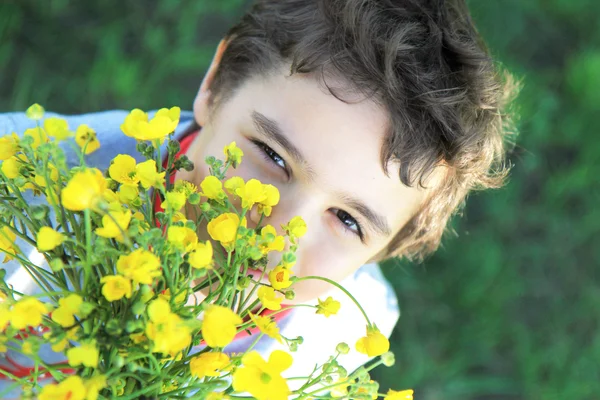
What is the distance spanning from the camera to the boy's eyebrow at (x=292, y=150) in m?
0.71

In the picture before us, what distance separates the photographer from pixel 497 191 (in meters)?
1.45

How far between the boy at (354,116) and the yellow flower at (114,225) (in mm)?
271

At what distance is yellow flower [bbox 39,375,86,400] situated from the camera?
390 mm

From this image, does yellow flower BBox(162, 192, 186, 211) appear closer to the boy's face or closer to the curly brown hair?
the boy's face

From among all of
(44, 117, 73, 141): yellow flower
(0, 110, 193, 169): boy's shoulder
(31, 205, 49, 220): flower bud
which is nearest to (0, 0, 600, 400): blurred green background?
(0, 110, 193, 169): boy's shoulder

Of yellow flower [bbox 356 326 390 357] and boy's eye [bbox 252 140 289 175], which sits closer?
yellow flower [bbox 356 326 390 357]

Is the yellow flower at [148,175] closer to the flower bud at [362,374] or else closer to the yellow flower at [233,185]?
the yellow flower at [233,185]

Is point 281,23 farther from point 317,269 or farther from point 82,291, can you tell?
point 82,291

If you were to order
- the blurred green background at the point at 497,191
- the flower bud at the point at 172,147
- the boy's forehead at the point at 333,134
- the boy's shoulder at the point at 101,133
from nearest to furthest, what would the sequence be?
the flower bud at the point at 172,147 → the boy's forehead at the point at 333,134 → the boy's shoulder at the point at 101,133 → the blurred green background at the point at 497,191

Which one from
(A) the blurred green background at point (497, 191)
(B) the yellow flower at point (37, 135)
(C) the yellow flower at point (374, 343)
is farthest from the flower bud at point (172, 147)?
(A) the blurred green background at point (497, 191)

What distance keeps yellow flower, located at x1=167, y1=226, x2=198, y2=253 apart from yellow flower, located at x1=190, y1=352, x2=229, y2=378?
8 cm

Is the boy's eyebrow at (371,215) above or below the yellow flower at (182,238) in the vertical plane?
above

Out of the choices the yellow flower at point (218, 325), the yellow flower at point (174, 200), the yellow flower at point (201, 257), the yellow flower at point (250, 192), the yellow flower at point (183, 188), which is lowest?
the yellow flower at point (218, 325)

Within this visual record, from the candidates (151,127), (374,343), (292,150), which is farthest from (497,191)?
(151,127)
